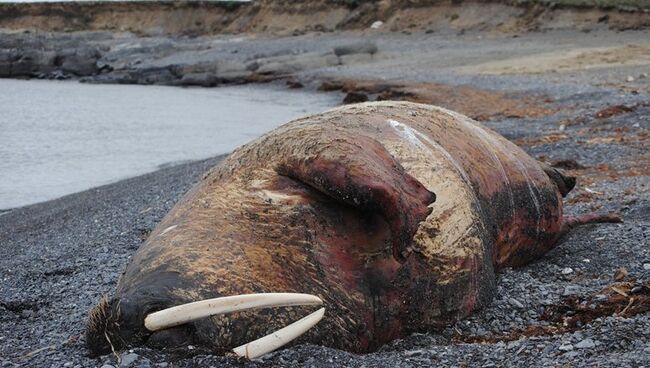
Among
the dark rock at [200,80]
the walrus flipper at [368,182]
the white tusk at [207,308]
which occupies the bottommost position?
the dark rock at [200,80]

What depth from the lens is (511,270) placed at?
4.98 metres

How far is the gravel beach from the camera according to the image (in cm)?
357

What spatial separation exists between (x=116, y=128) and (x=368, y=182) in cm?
1545

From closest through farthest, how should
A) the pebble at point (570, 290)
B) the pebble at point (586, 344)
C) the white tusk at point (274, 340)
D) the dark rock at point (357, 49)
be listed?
the white tusk at point (274, 340), the pebble at point (586, 344), the pebble at point (570, 290), the dark rock at point (357, 49)

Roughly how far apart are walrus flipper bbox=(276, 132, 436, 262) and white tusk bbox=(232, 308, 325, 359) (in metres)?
0.54

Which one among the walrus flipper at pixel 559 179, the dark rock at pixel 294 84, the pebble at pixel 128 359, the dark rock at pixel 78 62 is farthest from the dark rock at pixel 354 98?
the dark rock at pixel 78 62

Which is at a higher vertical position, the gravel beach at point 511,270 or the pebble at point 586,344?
the pebble at point 586,344

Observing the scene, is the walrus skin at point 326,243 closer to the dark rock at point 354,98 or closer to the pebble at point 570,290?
the pebble at point 570,290

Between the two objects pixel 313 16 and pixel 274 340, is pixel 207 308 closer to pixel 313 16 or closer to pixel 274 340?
pixel 274 340

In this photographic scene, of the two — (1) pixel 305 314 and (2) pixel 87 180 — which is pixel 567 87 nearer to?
(2) pixel 87 180

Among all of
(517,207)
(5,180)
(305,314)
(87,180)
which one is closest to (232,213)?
(305,314)

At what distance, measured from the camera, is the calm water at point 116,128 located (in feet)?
40.8

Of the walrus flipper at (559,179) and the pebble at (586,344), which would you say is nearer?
the pebble at (586,344)

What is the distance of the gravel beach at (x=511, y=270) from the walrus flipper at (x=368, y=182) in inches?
21.4
